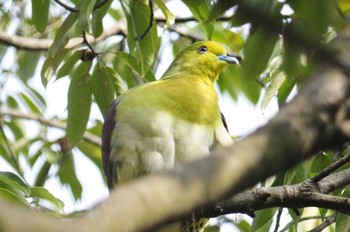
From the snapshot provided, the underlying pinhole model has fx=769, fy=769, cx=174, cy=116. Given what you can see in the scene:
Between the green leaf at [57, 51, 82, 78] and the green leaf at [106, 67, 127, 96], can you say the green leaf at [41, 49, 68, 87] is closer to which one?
the green leaf at [57, 51, 82, 78]

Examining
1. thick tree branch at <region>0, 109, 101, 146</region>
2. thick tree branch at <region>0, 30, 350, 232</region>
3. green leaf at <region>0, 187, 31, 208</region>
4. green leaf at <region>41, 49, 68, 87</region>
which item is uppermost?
thick tree branch at <region>0, 30, 350, 232</region>

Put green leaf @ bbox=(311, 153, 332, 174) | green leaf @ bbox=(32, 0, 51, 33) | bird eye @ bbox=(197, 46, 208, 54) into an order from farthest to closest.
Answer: bird eye @ bbox=(197, 46, 208, 54) → green leaf @ bbox=(32, 0, 51, 33) → green leaf @ bbox=(311, 153, 332, 174)

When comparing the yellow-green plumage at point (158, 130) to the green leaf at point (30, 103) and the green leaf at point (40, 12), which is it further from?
the green leaf at point (30, 103)

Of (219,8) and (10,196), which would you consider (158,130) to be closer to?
(10,196)

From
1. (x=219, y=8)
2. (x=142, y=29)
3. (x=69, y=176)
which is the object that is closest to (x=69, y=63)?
(x=142, y=29)

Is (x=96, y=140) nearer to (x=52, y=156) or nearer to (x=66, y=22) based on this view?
(x=52, y=156)

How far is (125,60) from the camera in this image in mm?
3893

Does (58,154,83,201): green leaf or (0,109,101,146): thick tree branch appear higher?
(0,109,101,146): thick tree branch

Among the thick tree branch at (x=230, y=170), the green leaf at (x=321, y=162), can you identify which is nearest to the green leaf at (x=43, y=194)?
the green leaf at (x=321, y=162)

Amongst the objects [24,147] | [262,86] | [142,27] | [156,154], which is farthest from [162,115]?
[24,147]

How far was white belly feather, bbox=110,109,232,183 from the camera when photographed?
3498 millimetres

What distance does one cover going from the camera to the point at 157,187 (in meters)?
1.00

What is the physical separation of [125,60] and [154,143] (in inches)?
23.1

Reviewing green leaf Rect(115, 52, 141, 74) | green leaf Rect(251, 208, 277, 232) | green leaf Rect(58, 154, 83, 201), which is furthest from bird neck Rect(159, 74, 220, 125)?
green leaf Rect(58, 154, 83, 201)
